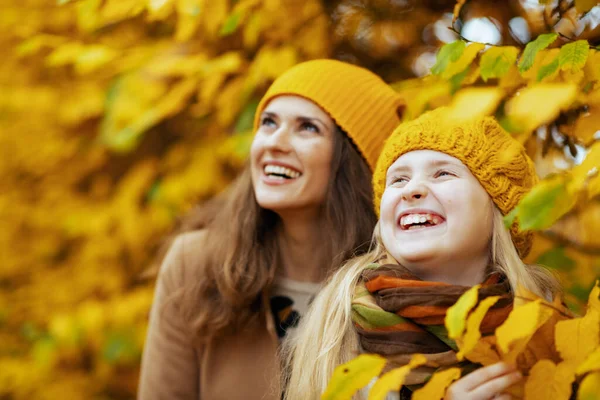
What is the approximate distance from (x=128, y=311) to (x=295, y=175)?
146cm

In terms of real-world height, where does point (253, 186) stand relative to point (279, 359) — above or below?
above

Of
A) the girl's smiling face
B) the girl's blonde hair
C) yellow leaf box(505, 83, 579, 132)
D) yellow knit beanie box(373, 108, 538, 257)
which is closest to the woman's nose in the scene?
the girl's smiling face

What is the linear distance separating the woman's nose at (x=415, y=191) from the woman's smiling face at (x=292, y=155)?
2.11 feet

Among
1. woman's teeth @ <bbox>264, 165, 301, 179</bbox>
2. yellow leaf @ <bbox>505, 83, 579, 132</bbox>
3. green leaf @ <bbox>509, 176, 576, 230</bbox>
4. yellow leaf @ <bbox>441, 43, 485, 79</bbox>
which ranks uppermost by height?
yellow leaf @ <bbox>505, 83, 579, 132</bbox>

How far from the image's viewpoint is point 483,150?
181 centimetres

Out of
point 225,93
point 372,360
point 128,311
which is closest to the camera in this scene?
point 372,360

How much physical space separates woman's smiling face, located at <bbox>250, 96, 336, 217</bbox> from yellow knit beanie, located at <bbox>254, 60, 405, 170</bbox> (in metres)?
0.04

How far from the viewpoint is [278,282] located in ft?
8.31

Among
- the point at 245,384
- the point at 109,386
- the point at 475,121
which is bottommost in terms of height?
the point at 109,386

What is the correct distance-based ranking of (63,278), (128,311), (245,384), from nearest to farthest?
(245,384)
(128,311)
(63,278)

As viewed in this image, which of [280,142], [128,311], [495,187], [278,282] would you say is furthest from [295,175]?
[128,311]

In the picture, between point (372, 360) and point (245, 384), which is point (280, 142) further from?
point (372, 360)

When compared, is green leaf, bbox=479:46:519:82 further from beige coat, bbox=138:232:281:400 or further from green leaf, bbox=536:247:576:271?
beige coat, bbox=138:232:281:400

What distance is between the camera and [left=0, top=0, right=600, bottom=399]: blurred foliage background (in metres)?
A: 2.32
